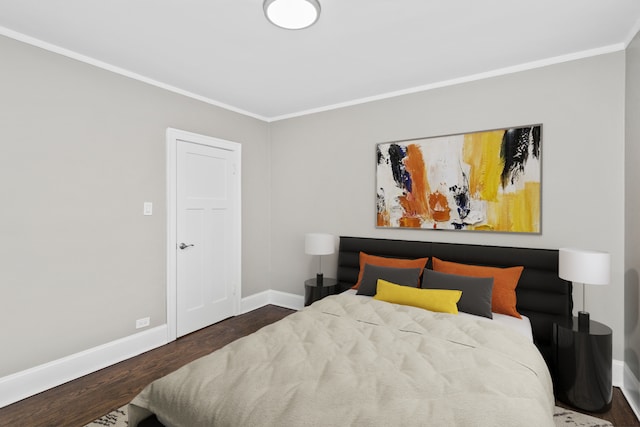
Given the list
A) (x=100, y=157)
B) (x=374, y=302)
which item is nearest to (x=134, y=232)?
(x=100, y=157)

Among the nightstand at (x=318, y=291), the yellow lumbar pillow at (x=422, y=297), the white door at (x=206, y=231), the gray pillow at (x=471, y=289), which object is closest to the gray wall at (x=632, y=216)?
the gray pillow at (x=471, y=289)

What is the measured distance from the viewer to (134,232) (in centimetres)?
308

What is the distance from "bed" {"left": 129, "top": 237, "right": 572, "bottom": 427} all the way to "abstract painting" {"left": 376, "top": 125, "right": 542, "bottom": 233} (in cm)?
114

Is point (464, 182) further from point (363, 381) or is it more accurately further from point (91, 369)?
point (91, 369)

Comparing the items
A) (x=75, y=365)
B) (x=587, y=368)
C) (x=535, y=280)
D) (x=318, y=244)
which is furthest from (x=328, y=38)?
(x=75, y=365)

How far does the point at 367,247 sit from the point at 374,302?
1.01 meters

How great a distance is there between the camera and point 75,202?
267 centimetres

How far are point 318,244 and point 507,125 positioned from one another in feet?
7.03

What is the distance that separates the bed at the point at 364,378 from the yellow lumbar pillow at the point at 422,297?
0.14 m

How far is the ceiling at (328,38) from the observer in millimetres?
2086

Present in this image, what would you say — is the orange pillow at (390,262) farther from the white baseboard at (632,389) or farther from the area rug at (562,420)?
the white baseboard at (632,389)

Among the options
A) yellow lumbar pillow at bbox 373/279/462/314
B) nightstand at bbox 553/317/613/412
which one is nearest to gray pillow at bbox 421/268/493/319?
yellow lumbar pillow at bbox 373/279/462/314

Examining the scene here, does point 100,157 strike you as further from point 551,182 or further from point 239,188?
point 551,182

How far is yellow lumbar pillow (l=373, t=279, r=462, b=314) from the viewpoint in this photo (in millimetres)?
2533
